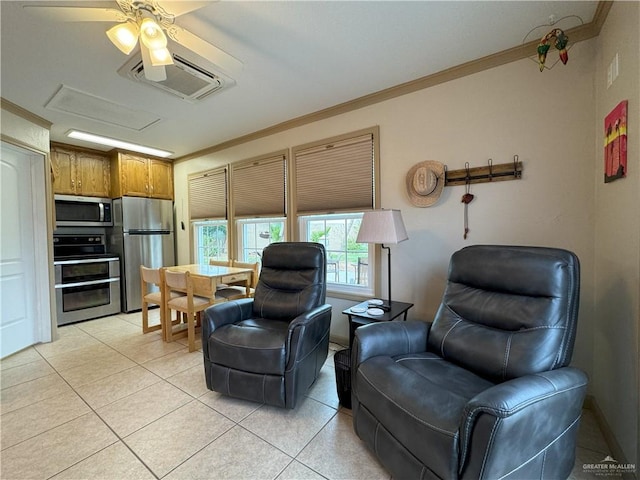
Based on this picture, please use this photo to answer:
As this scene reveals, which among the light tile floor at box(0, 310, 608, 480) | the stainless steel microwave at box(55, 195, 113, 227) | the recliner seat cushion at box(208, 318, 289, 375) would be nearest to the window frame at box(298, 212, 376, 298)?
the light tile floor at box(0, 310, 608, 480)

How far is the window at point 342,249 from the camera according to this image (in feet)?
9.65

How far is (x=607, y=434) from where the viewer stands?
1.61m

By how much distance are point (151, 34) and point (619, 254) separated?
2745 mm

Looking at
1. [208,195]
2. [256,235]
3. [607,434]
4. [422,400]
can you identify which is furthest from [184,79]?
[607,434]

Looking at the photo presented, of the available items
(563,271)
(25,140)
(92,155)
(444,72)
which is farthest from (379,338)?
(92,155)

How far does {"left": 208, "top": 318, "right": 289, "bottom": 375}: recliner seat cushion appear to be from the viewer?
183 centimetres

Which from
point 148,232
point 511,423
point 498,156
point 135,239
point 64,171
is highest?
point 64,171

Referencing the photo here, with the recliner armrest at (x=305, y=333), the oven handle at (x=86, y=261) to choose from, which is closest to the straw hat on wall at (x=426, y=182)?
the recliner armrest at (x=305, y=333)

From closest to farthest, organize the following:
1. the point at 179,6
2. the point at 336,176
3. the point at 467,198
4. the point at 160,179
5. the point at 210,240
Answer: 1. the point at 179,6
2. the point at 467,198
3. the point at 336,176
4. the point at 210,240
5. the point at 160,179

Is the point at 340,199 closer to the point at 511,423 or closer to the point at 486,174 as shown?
the point at 486,174

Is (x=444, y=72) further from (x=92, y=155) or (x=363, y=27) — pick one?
(x=92, y=155)

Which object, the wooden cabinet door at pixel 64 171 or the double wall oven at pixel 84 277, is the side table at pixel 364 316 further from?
the wooden cabinet door at pixel 64 171

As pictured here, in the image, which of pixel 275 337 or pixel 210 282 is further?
pixel 210 282

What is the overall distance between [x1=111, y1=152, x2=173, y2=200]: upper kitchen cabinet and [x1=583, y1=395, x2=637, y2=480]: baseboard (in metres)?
5.59
